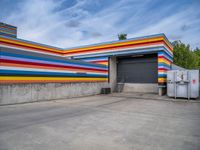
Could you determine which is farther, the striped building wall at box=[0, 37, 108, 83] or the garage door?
the garage door

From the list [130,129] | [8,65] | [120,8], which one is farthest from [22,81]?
[120,8]

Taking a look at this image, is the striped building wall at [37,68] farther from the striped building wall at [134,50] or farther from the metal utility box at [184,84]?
the metal utility box at [184,84]

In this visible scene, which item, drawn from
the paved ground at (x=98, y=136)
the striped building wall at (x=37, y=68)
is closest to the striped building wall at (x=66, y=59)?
the striped building wall at (x=37, y=68)

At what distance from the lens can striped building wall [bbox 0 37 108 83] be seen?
23.5ft

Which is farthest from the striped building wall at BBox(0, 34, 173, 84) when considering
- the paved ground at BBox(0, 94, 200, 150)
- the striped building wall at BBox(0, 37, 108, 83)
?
the paved ground at BBox(0, 94, 200, 150)

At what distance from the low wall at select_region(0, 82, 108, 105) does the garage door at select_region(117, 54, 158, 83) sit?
483 cm

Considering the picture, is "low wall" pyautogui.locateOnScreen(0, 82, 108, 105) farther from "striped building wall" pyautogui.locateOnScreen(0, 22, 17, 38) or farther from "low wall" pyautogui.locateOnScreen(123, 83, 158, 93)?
"striped building wall" pyautogui.locateOnScreen(0, 22, 17, 38)

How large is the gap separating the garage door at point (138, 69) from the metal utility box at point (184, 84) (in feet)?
10.9

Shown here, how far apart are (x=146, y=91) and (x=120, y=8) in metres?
8.55

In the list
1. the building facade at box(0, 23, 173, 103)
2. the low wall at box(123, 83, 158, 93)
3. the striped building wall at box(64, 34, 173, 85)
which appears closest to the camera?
the building facade at box(0, 23, 173, 103)

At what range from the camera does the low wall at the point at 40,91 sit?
6.98m

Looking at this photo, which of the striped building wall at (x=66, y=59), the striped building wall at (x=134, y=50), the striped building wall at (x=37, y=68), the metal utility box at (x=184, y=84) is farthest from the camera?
the striped building wall at (x=134, y=50)

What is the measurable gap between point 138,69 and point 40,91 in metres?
10.1

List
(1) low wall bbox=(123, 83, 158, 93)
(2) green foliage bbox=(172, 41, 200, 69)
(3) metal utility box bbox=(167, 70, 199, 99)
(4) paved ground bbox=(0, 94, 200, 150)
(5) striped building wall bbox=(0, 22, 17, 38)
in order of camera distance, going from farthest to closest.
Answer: (2) green foliage bbox=(172, 41, 200, 69) → (1) low wall bbox=(123, 83, 158, 93) → (5) striped building wall bbox=(0, 22, 17, 38) → (3) metal utility box bbox=(167, 70, 199, 99) → (4) paved ground bbox=(0, 94, 200, 150)
